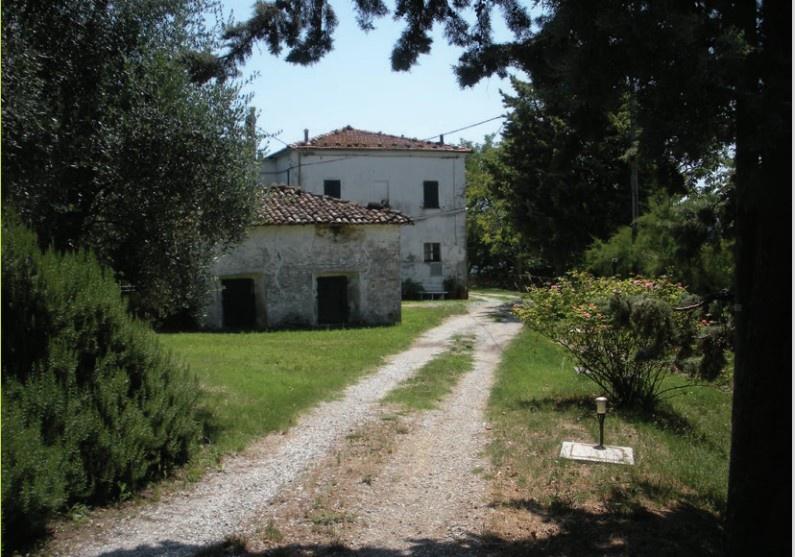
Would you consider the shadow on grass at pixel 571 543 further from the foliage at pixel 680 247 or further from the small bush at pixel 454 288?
the small bush at pixel 454 288

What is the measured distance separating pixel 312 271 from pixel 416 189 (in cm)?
1488

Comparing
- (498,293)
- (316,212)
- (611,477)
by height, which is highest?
(316,212)

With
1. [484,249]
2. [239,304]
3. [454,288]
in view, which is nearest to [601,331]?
[239,304]

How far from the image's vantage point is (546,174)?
82.0 feet

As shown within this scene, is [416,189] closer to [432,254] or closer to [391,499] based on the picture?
[432,254]

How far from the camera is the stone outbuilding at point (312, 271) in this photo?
2291 centimetres

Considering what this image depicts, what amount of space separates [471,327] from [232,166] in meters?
14.7

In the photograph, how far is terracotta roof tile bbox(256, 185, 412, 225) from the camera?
2295cm

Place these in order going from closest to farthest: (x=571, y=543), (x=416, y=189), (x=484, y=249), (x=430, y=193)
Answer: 1. (x=571, y=543)
2. (x=416, y=189)
3. (x=430, y=193)
4. (x=484, y=249)

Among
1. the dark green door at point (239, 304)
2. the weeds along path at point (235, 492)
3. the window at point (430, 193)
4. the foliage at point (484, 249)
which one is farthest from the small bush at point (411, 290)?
the weeds along path at point (235, 492)

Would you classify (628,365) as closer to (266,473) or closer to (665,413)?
(665,413)

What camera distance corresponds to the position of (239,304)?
23.3 m

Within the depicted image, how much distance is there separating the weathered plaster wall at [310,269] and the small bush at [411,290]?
12175 millimetres

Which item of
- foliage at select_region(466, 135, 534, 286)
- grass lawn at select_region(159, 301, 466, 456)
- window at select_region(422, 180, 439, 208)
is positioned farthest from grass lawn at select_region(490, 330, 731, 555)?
foliage at select_region(466, 135, 534, 286)
